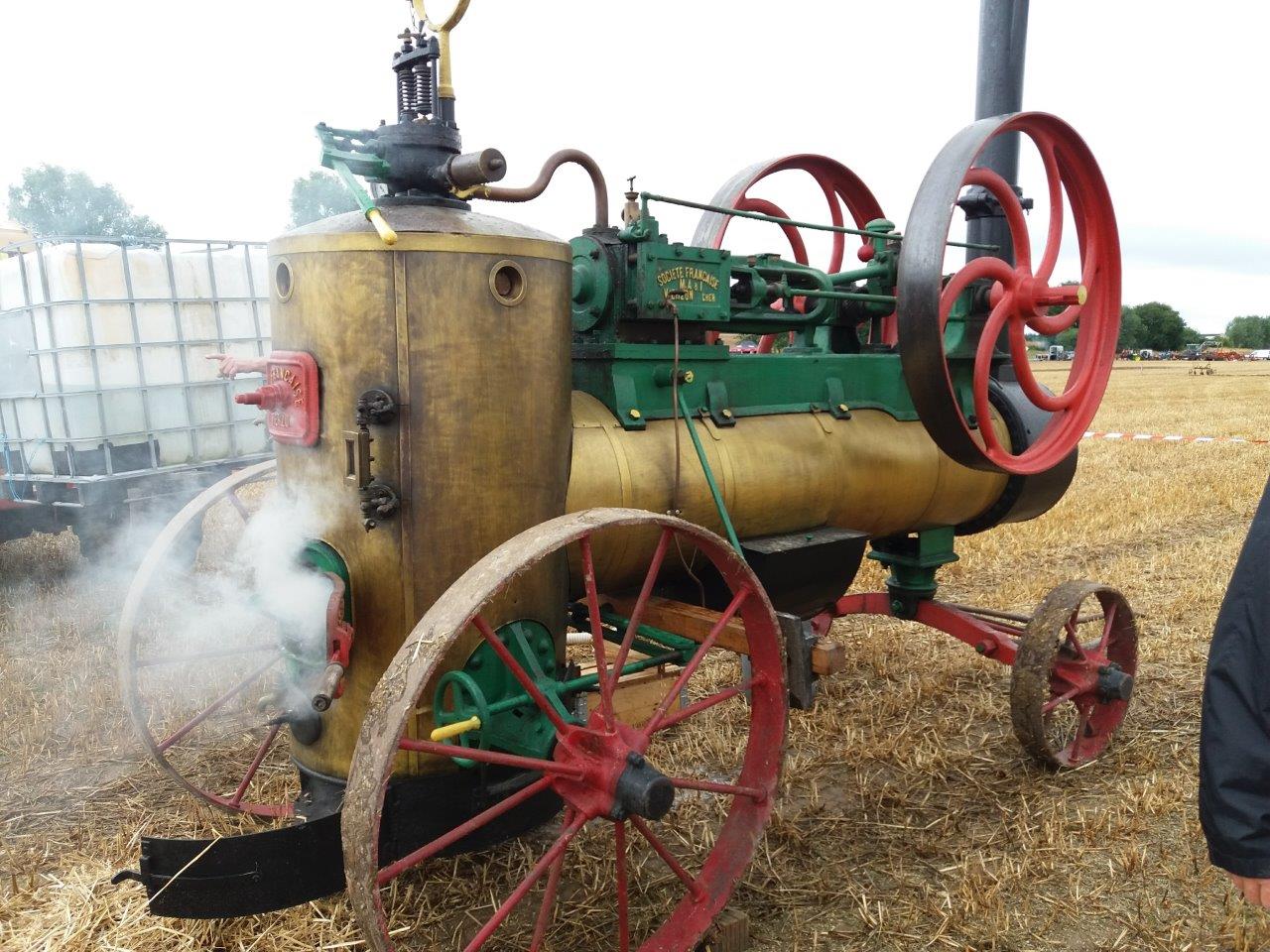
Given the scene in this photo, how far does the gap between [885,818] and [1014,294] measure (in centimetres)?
178

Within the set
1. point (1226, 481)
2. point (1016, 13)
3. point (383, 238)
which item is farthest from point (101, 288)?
point (1226, 481)

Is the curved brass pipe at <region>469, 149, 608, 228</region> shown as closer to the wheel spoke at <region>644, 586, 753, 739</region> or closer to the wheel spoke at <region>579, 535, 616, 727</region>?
the wheel spoke at <region>579, 535, 616, 727</region>

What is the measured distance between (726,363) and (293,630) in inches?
60.7

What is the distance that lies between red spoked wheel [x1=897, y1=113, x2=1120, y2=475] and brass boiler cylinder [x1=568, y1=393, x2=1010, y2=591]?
14.3 inches

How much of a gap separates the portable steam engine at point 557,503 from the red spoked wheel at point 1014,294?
0.03 feet

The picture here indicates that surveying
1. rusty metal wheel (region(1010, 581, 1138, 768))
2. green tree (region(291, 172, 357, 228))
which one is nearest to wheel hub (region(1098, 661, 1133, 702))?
rusty metal wheel (region(1010, 581, 1138, 768))

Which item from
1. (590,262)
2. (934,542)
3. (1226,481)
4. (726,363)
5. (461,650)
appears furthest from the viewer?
(1226,481)

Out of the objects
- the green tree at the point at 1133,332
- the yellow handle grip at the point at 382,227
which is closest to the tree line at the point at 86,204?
the yellow handle grip at the point at 382,227

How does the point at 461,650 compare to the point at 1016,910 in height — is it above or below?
above

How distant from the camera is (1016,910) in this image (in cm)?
284

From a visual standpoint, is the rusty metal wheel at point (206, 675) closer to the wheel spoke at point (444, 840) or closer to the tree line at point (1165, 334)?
the wheel spoke at point (444, 840)

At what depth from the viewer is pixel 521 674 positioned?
2176 millimetres

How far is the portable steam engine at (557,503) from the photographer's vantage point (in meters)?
2.24

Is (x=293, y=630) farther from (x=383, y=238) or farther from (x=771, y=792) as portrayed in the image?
(x=771, y=792)
